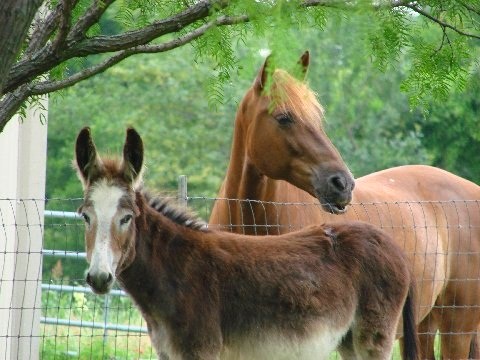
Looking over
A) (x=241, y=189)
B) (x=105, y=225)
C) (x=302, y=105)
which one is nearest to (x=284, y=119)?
(x=302, y=105)

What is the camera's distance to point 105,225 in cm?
465

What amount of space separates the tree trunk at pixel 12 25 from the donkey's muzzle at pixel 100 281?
1541 mm

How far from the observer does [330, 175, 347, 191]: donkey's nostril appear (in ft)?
19.2

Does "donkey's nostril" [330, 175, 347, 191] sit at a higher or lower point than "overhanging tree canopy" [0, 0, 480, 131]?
lower

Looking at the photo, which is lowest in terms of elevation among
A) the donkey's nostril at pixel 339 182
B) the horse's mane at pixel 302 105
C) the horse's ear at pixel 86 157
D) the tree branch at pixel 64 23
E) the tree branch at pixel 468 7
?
the donkey's nostril at pixel 339 182

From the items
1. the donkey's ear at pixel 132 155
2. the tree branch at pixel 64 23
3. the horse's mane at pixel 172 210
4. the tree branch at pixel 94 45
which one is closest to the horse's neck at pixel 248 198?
the horse's mane at pixel 172 210

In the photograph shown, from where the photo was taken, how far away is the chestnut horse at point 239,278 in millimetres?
4863

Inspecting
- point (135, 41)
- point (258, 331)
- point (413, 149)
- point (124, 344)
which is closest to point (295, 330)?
point (258, 331)

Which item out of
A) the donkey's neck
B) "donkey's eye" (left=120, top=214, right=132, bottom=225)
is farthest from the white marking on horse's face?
the donkey's neck

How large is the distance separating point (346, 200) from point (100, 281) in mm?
1904

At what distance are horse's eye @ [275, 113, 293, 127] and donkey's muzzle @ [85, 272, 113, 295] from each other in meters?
2.04

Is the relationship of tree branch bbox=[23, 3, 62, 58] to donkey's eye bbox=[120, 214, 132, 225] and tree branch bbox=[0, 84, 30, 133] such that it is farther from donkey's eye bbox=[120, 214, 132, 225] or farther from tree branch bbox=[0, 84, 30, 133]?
donkey's eye bbox=[120, 214, 132, 225]

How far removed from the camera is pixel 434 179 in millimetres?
7875

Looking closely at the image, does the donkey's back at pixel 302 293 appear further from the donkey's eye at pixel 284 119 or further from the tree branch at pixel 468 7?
the tree branch at pixel 468 7
